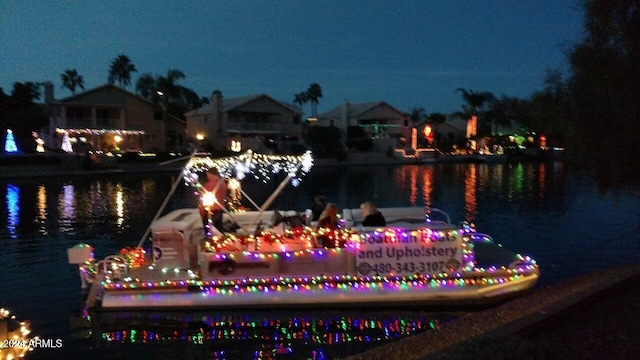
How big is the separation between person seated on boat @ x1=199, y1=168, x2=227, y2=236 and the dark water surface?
6.42 feet

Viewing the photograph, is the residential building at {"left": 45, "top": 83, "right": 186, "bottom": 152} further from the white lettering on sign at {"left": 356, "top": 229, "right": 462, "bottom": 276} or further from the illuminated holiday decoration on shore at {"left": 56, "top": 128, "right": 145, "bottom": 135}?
the white lettering on sign at {"left": 356, "top": 229, "right": 462, "bottom": 276}

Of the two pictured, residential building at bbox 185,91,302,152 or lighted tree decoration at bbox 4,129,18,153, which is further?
residential building at bbox 185,91,302,152

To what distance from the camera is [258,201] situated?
1247 inches

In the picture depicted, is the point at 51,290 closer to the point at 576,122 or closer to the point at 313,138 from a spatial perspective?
the point at 576,122

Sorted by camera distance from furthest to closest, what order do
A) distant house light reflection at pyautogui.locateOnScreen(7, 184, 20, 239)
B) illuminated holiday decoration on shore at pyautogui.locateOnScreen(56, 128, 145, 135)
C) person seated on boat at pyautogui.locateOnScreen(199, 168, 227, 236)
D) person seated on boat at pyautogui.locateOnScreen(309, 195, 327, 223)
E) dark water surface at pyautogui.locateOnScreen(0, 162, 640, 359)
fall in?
illuminated holiday decoration on shore at pyautogui.locateOnScreen(56, 128, 145, 135) → distant house light reflection at pyautogui.locateOnScreen(7, 184, 20, 239) → person seated on boat at pyautogui.locateOnScreen(309, 195, 327, 223) → person seated on boat at pyautogui.locateOnScreen(199, 168, 227, 236) → dark water surface at pyautogui.locateOnScreen(0, 162, 640, 359)

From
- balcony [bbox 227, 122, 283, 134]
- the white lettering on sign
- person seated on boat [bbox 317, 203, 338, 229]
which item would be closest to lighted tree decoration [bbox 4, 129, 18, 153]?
balcony [bbox 227, 122, 283, 134]

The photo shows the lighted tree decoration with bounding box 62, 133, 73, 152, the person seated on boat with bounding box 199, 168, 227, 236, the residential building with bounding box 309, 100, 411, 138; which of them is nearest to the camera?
the person seated on boat with bounding box 199, 168, 227, 236

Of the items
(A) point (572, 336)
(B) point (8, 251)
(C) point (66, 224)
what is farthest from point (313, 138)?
(A) point (572, 336)

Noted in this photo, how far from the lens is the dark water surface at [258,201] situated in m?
10.6

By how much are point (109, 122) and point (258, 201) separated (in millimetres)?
41948

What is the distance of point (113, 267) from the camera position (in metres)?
12.4

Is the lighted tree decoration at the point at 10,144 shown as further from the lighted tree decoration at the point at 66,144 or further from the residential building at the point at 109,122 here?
the residential building at the point at 109,122

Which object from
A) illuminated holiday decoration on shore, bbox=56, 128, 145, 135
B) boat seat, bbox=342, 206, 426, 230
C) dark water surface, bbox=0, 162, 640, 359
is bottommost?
dark water surface, bbox=0, 162, 640, 359

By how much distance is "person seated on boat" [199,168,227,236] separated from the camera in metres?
12.7
